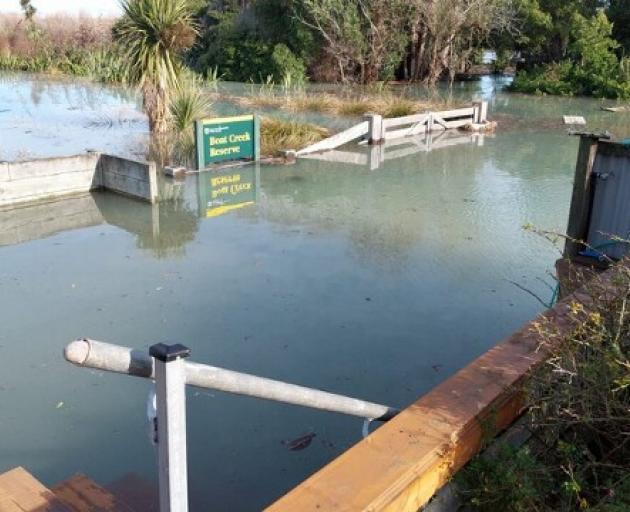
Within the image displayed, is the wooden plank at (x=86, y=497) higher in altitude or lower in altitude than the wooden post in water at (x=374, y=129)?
lower

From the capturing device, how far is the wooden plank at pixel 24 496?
2.41m

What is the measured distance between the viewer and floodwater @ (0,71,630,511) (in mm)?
3674

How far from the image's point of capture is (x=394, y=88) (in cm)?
2614

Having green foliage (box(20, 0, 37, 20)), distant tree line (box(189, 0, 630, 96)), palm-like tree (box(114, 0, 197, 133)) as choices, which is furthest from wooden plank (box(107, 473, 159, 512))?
green foliage (box(20, 0, 37, 20))

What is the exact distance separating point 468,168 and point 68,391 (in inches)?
341

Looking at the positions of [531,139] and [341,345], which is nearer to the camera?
[341,345]

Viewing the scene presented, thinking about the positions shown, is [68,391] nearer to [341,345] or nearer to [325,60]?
[341,345]

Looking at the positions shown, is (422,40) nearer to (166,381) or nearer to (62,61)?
(62,61)

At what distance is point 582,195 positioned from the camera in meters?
5.10

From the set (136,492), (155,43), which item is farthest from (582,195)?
(155,43)

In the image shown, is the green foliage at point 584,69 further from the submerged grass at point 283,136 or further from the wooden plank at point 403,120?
the submerged grass at point 283,136

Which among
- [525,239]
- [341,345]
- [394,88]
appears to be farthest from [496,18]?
[341,345]

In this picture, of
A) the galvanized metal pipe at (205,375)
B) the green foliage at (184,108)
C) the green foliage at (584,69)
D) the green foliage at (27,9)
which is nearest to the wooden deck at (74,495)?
the galvanized metal pipe at (205,375)

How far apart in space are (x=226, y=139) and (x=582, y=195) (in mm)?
6695
